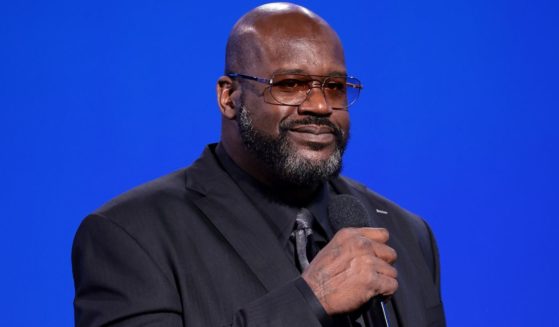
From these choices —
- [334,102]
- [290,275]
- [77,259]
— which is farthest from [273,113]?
[77,259]

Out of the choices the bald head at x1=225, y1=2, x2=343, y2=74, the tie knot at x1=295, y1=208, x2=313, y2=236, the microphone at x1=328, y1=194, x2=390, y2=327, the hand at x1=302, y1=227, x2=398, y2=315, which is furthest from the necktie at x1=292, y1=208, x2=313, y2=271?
the bald head at x1=225, y1=2, x2=343, y2=74

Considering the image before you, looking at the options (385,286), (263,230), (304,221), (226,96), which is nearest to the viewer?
(385,286)

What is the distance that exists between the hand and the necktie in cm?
26

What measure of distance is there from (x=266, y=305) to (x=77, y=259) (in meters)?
0.50

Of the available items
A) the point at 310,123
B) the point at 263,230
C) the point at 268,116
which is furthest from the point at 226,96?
the point at 263,230

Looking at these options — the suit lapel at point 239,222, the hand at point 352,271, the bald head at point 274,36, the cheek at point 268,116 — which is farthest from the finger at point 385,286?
the bald head at point 274,36

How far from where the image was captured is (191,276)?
2.16 meters

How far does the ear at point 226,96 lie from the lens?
247cm

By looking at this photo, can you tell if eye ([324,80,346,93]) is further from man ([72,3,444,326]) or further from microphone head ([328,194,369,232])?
microphone head ([328,194,369,232])

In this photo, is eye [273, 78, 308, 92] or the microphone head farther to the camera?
eye [273, 78, 308, 92]

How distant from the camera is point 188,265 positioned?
218 cm

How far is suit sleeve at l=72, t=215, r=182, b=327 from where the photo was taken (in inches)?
81.8

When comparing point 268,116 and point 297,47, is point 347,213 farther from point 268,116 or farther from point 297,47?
point 297,47

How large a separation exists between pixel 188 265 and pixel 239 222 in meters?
0.18
